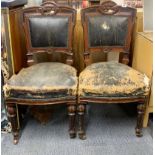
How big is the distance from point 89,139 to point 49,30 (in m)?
0.82

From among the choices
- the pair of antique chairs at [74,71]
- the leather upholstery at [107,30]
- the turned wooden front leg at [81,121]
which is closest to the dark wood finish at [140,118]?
the pair of antique chairs at [74,71]

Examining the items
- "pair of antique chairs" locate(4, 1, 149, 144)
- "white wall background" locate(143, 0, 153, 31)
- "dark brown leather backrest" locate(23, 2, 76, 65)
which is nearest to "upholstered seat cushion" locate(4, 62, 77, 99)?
"pair of antique chairs" locate(4, 1, 149, 144)

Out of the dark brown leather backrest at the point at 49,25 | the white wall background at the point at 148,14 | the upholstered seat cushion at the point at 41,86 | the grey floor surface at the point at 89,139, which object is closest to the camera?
the upholstered seat cushion at the point at 41,86

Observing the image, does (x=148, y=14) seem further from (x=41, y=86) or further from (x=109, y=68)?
(x=41, y=86)

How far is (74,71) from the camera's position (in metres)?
1.65

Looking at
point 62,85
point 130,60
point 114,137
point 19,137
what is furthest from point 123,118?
point 19,137

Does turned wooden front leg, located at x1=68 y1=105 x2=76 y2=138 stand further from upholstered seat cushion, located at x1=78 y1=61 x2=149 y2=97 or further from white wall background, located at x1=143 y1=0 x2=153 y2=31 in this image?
white wall background, located at x1=143 y1=0 x2=153 y2=31

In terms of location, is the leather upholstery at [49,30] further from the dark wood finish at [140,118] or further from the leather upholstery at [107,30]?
the dark wood finish at [140,118]

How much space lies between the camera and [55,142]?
1612 millimetres

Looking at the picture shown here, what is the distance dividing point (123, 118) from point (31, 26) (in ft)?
3.29

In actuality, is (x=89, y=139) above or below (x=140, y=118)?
below

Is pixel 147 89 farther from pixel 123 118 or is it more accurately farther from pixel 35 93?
pixel 35 93

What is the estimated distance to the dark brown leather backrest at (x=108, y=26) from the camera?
169 centimetres

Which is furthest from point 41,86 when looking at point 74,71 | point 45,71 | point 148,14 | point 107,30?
point 148,14
